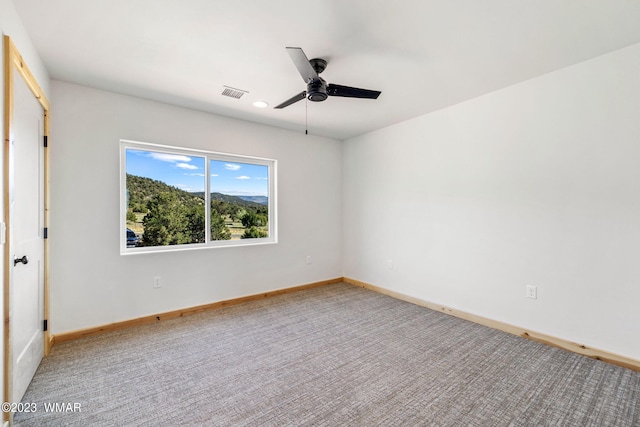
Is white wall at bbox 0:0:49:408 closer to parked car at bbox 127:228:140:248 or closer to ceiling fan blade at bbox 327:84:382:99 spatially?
parked car at bbox 127:228:140:248

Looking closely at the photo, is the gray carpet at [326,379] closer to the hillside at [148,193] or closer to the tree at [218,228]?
the tree at [218,228]

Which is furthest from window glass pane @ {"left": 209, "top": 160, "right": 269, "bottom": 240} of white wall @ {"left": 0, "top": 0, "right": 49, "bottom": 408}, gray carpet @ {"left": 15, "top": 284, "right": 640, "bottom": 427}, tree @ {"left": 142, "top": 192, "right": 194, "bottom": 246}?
white wall @ {"left": 0, "top": 0, "right": 49, "bottom": 408}

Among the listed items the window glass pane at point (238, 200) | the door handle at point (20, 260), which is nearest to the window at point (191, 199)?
the window glass pane at point (238, 200)

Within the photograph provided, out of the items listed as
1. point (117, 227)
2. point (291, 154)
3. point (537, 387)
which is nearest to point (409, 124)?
point (291, 154)

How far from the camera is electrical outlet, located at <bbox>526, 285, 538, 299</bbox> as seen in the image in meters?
2.72

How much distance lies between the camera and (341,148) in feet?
16.2

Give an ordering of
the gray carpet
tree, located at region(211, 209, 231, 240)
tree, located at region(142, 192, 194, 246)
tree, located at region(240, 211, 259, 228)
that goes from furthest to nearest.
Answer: tree, located at region(240, 211, 259, 228)
tree, located at region(211, 209, 231, 240)
tree, located at region(142, 192, 194, 246)
the gray carpet

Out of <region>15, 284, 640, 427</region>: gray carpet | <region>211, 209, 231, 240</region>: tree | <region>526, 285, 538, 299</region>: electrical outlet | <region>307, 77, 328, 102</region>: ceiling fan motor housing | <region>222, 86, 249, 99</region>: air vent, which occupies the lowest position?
<region>15, 284, 640, 427</region>: gray carpet

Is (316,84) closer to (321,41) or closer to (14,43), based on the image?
(321,41)

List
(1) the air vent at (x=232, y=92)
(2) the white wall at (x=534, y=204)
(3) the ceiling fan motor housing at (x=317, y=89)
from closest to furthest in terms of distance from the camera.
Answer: (3) the ceiling fan motor housing at (x=317, y=89) → (2) the white wall at (x=534, y=204) → (1) the air vent at (x=232, y=92)

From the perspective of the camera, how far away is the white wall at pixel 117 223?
2717 millimetres

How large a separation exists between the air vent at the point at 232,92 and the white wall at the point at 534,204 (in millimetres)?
2170

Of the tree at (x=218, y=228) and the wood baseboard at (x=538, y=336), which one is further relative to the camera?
the tree at (x=218, y=228)

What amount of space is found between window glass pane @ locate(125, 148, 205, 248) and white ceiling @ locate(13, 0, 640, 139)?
75 centimetres
